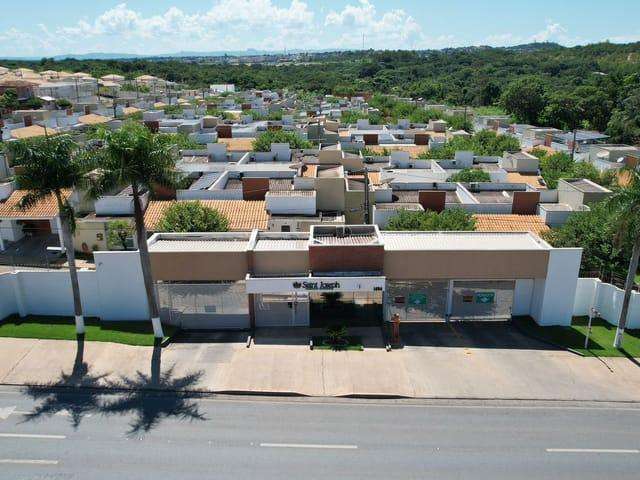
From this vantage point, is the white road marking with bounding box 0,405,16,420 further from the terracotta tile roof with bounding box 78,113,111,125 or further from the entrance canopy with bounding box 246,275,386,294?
the terracotta tile roof with bounding box 78,113,111,125

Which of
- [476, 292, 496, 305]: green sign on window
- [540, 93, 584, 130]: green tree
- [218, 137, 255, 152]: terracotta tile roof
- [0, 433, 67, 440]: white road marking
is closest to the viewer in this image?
[0, 433, 67, 440]: white road marking

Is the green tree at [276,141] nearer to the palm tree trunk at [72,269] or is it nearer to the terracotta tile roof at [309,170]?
the terracotta tile roof at [309,170]

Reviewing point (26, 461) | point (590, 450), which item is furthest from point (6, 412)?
point (590, 450)

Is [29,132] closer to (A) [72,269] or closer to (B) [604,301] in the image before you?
(A) [72,269]

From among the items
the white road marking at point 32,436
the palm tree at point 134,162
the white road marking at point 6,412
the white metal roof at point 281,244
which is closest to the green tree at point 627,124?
the white metal roof at point 281,244

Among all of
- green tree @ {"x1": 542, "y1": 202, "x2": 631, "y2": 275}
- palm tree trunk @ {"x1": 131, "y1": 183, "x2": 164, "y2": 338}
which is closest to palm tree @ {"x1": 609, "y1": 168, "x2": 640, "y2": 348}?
green tree @ {"x1": 542, "y1": 202, "x2": 631, "y2": 275}
